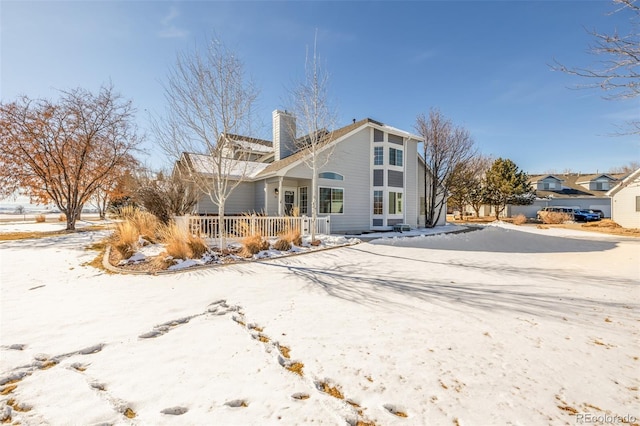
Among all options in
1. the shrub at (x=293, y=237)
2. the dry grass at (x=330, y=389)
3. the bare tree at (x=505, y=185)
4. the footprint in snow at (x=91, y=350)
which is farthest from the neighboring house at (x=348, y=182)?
the bare tree at (x=505, y=185)

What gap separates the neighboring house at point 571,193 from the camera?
A: 35406 mm

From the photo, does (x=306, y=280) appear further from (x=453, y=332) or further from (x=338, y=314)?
(x=453, y=332)

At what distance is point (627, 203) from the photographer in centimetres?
2155

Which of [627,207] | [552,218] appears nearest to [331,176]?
[552,218]

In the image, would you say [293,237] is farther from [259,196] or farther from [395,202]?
[395,202]

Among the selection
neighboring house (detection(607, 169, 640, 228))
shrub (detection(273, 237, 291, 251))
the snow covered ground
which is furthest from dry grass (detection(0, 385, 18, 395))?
neighboring house (detection(607, 169, 640, 228))

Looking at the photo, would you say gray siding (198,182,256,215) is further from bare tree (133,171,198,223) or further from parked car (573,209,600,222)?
parked car (573,209,600,222)

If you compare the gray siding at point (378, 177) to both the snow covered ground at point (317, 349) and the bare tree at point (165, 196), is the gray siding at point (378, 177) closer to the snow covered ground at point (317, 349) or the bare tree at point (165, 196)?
the bare tree at point (165, 196)

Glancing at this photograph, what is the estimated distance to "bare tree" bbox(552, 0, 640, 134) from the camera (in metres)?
5.32

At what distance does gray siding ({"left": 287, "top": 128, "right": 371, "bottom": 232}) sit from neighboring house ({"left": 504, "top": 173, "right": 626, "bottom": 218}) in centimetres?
2960

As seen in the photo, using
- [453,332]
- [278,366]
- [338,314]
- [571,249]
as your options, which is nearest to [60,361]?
[278,366]

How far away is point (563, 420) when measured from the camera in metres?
1.99

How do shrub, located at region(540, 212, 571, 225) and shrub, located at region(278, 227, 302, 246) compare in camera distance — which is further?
shrub, located at region(540, 212, 571, 225)

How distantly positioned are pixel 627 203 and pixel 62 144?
141ft
